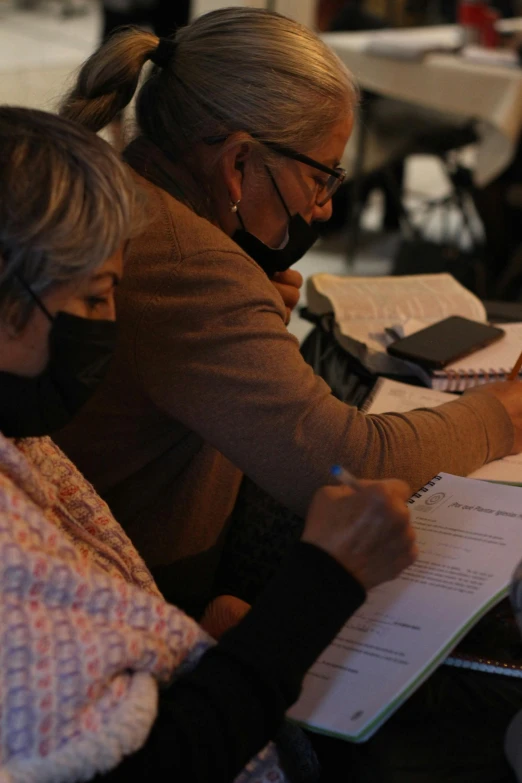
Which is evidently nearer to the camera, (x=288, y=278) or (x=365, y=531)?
(x=365, y=531)

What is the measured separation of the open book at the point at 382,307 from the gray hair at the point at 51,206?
0.70 meters

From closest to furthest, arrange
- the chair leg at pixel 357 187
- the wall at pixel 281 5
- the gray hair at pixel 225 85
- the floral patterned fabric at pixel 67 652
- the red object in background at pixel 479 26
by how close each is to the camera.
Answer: the floral patterned fabric at pixel 67 652
the gray hair at pixel 225 85
the red object in background at pixel 479 26
the chair leg at pixel 357 187
the wall at pixel 281 5

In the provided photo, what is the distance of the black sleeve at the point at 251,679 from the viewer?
785mm

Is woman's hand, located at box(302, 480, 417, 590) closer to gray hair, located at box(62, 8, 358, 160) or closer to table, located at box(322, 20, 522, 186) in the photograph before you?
gray hair, located at box(62, 8, 358, 160)

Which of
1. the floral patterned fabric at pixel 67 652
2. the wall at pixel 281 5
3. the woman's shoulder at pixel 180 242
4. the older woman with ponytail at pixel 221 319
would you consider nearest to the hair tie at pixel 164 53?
the older woman with ponytail at pixel 221 319

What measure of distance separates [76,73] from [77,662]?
0.88 m

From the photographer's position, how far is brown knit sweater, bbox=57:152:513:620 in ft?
3.45

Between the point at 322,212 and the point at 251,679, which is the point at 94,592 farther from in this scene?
the point at 322,212

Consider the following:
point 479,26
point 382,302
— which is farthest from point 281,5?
point 382,302

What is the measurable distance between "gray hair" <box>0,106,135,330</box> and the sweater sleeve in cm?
19

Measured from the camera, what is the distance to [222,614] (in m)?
1.14

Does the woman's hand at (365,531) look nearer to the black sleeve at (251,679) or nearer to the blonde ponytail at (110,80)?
the black sleeve at (251,679)

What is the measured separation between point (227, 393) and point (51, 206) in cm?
31

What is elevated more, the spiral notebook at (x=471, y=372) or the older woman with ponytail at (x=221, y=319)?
the older woman with ponytail at (x=221, y=319)
